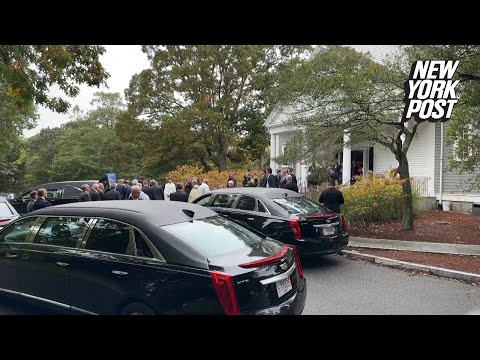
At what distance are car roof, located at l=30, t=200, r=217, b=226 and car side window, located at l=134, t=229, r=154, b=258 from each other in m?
0.18

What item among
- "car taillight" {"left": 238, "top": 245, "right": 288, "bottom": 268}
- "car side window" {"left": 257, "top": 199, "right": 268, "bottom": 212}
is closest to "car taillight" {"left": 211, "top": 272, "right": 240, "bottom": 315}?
"car taillight" {"left": 238, "top": 245, "right": 288, "bottom": 268}

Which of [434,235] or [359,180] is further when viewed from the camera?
[359,180]

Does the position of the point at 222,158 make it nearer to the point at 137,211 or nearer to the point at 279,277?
the point at 137,211

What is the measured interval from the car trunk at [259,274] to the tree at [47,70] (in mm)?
7154

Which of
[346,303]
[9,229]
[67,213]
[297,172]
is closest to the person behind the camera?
[67,213]

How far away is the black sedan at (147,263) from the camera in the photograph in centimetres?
361

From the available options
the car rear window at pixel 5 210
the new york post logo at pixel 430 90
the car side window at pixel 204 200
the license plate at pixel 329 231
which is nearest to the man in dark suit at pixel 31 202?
the car rear window at pixel 5 210

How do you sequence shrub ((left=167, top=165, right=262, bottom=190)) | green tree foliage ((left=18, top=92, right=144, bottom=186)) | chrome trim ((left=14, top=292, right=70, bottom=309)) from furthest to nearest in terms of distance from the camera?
green tree foliage ((left=18, top=92, right=144, bottom=186)) < shrub ((left=167, top=165, right=262, bottom=190)) < chrome trim ((left=14, top=292, right=70, bottom=309))

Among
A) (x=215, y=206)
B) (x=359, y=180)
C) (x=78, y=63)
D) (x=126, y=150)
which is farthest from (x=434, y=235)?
(x=126, y=150)

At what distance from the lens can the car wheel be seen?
3.71 meters

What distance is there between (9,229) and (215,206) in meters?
4.46

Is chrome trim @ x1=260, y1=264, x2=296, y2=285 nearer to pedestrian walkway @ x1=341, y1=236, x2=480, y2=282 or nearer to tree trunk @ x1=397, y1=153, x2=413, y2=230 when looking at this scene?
pedestrian walkway @ x1=341, y1=236, x2=480, y2=282

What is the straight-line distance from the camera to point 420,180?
15.7 metres

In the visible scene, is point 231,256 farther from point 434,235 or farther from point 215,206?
point 434,235
